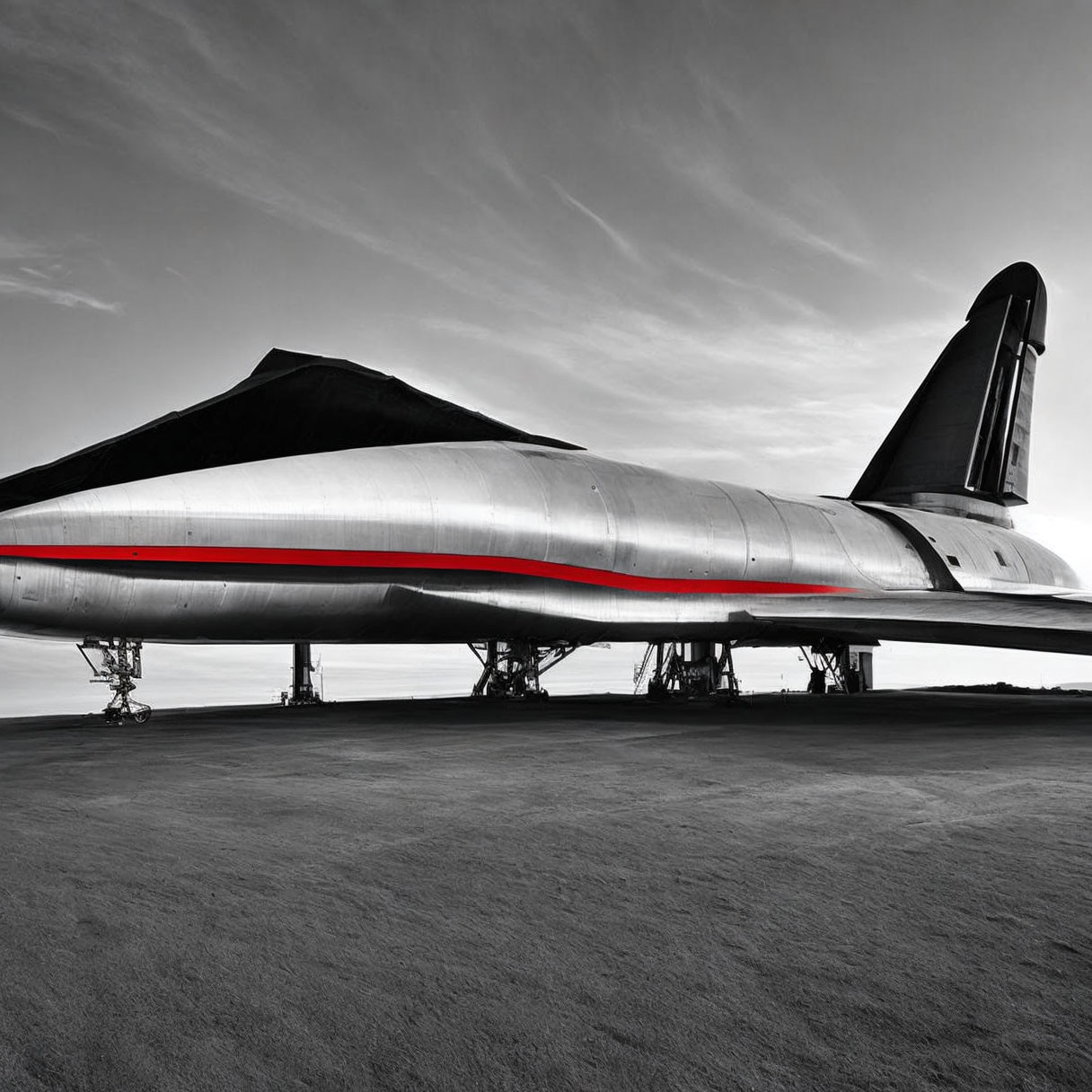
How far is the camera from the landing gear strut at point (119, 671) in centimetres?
995

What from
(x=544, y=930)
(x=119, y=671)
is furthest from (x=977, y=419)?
(x=544, y=930)

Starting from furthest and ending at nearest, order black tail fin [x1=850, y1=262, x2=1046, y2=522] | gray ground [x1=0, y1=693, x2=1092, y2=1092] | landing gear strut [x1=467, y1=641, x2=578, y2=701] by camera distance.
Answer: black tail fin [x1=850, y1=262, x2=1046, y2=522] → landing gear strut [x1=467, y1=641, x2=578, y2=701] → gray ground [x1=0, y1=693, x2=1092, y2=1092]

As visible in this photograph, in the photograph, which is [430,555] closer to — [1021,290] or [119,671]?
[119,671]

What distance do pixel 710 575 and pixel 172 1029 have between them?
11.3 metres

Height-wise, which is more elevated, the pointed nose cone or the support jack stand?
the pointed nose cone

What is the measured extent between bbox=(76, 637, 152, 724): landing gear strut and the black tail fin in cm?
1549

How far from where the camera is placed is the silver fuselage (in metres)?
9.06

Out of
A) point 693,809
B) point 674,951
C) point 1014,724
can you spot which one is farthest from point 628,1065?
point 1014,724

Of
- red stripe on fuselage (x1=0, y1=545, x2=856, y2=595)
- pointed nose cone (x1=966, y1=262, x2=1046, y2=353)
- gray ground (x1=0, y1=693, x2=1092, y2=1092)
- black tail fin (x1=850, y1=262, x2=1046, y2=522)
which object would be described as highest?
pointed nose cone (x1=966, y1=262, x2=1046, y2=353)

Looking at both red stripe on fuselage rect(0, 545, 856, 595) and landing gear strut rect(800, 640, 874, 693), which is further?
landing gear strut rect(800, 640, 874, 693)

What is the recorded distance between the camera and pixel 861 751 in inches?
293

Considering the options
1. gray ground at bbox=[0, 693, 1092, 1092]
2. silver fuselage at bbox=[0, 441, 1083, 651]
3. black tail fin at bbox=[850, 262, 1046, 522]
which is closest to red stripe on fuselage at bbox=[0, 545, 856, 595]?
silver fuselage at bbox=[0, 441, 1083, 651]

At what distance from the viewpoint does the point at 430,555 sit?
10695 mm

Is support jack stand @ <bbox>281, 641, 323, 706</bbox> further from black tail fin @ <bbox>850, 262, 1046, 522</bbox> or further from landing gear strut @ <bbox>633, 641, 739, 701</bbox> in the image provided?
black tail fin @ <bbox>850, 262, 1046, 522</bbox>
